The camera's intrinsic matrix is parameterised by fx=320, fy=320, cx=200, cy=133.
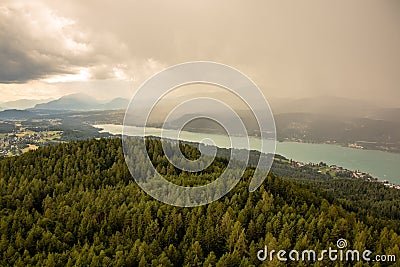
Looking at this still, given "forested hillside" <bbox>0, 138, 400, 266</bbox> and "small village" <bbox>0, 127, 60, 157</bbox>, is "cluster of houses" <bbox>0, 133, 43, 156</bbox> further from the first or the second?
"forested hillside" <bbox>0, 138, 400, 266</bbox>

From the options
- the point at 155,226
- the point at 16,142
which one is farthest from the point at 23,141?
the point at 155,226

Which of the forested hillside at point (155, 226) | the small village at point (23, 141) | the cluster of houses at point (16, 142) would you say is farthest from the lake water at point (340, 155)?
the forested hillside at point (155, 226)

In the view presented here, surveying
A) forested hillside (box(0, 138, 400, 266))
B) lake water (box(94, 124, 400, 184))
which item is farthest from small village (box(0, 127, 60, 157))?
forested hillside (box(0, 138, 400, 266))

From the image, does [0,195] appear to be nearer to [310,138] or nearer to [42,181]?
[42,181]

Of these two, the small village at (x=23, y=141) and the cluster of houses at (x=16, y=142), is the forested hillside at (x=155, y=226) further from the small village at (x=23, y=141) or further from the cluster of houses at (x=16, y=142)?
the small village at (x=23, y=141)

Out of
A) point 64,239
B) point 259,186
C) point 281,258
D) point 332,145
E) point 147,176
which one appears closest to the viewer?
point 281,258

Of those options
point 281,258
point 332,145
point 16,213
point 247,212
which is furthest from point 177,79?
point 332,145

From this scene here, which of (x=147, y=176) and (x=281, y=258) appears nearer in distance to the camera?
(x=281, y=258)
